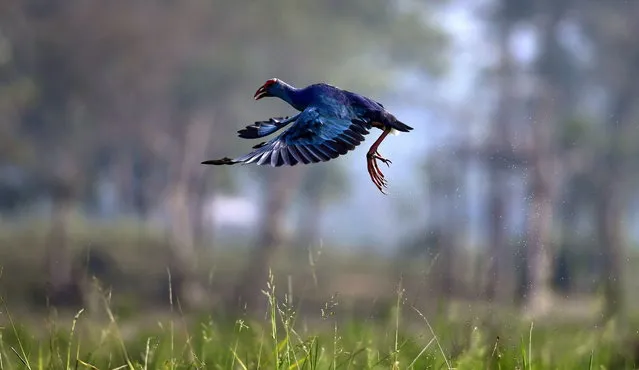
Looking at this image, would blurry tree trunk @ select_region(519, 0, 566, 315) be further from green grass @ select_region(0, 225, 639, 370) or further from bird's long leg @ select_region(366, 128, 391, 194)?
bird's long leg @ select_region(366, 128, 391, 194)

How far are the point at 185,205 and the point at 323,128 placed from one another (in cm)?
1739

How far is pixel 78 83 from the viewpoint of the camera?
19672 mm

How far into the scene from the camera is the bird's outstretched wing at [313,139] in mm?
2480

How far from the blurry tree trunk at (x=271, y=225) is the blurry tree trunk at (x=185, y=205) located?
108 centimetres

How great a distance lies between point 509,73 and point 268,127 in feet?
60.1

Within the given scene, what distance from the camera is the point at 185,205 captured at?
19781 millimetres

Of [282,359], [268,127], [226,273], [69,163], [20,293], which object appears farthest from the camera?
[226,273]

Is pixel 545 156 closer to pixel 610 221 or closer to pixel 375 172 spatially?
pixel 610 221

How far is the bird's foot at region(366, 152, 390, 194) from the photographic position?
2648 millimetres

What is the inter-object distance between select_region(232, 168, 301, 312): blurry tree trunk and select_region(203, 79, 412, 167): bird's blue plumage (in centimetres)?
1633

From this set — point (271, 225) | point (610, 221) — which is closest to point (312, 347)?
point (271, 225)

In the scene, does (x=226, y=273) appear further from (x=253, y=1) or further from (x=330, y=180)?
(x=253, y=1)

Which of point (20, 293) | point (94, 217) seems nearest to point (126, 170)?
point (94, 217)

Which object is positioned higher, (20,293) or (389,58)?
(389,58)
